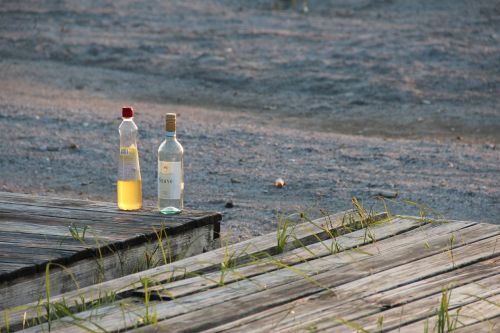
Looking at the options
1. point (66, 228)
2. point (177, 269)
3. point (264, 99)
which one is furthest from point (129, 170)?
point (264, 99)

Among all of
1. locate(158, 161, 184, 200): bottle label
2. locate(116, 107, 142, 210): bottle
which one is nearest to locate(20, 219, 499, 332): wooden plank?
locate(158, 161, 184, 200): bottle label

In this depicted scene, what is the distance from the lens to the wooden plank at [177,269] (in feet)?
9.36

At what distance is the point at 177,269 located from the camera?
10.2ft

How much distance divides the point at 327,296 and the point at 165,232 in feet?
3.69

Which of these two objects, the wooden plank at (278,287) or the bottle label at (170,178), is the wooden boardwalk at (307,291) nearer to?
the wooden plank at (278,287)

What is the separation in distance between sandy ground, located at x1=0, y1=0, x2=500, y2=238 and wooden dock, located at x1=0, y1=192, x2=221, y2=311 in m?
1.71

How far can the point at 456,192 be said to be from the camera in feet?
22.1

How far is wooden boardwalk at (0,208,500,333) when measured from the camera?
2.62m

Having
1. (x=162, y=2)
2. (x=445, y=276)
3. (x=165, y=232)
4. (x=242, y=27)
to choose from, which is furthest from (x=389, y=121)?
(x=162, y=2)

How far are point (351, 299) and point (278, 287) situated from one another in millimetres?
226

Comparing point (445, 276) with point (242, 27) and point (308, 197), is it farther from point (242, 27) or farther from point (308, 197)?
point (242, 27)

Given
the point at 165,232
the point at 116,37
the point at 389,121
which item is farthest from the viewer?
the point at 116,37

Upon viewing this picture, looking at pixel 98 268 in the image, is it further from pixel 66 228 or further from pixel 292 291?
pixel 292 291

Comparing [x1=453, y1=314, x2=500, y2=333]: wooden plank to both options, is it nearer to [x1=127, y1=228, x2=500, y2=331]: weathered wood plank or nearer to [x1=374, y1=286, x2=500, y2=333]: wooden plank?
[x1=374, y1=286, x2=500, y2=333]: wooden plank
